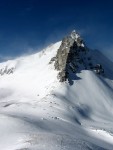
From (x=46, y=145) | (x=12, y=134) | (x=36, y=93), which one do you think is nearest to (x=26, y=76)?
(x=36, y=93)

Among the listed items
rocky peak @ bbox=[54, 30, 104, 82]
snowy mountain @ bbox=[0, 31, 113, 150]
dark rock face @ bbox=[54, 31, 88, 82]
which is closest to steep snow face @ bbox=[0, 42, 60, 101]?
snowy mountain @ bbox=[0, 31, 113, 150]

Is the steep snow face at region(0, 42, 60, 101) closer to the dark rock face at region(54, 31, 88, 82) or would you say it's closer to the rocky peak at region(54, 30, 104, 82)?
the dark rock face at region(54, 31, 88, 82)

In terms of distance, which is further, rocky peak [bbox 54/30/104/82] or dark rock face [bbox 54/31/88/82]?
rocky peak [bbox 54/30/104/82]

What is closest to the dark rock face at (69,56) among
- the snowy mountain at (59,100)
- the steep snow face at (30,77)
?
the snowy mountain at (59,100)

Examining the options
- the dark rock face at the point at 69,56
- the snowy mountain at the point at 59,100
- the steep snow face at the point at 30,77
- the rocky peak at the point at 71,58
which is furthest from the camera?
the steep snow face at the point at 30,77

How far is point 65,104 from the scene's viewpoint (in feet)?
323

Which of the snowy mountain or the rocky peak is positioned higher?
the rocky peak

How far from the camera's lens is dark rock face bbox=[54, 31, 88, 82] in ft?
403

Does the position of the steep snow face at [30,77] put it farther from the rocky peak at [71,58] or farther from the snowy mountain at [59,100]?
the rocky peak at [71,58]

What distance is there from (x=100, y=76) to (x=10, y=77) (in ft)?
124

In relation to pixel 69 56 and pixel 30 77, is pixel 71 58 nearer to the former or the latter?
pixel 69 56

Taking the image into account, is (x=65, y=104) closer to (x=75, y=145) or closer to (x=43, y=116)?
(x=43, y=116)

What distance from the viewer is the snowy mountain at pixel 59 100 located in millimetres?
51812

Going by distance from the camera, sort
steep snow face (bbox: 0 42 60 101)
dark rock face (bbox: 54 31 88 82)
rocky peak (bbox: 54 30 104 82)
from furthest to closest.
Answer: steep snow face (bbox: 0 42 60 101) → rocky peak (bbox: 54 30 104 82) → dark rock face (bbox: 54 31 88 82)
